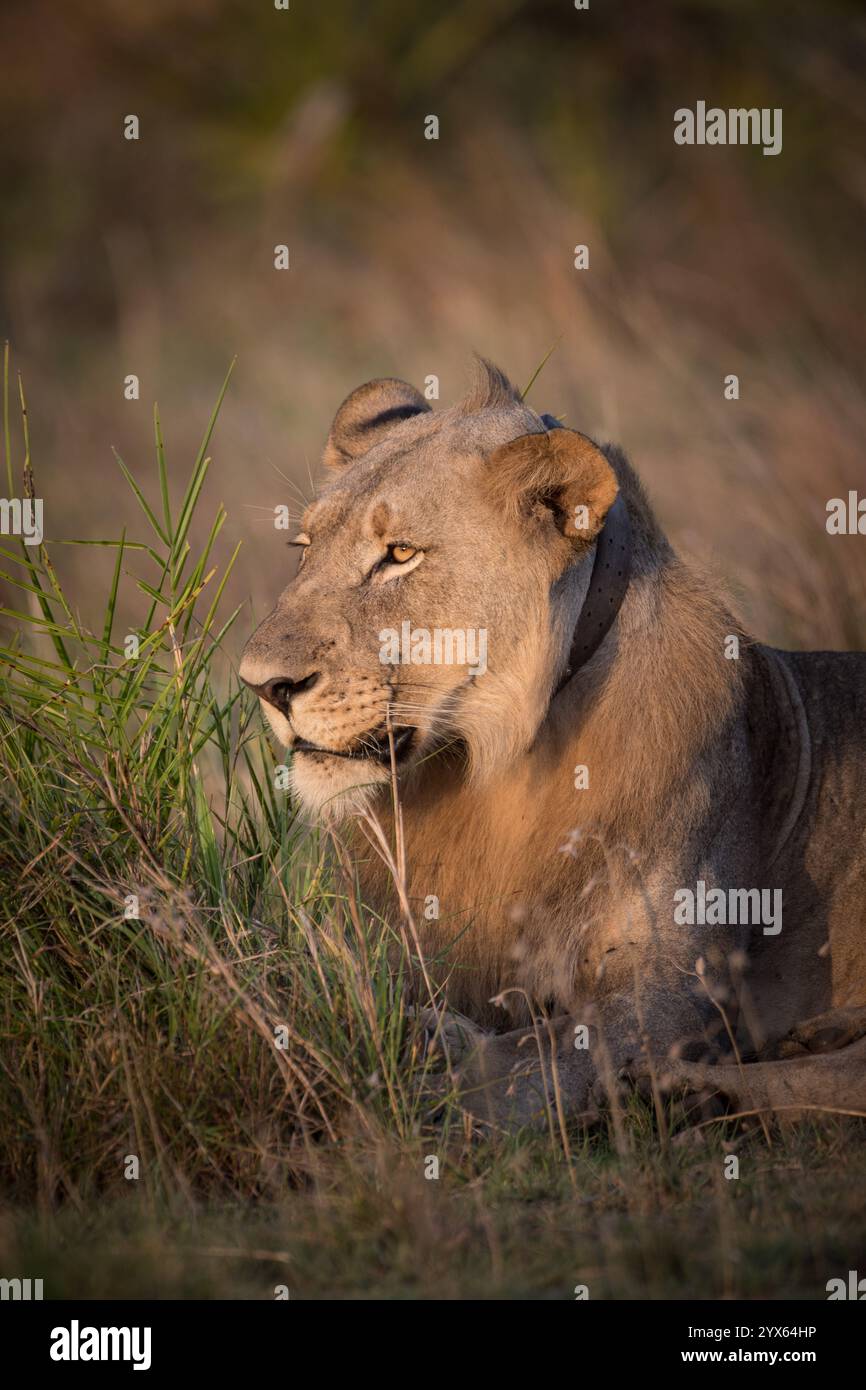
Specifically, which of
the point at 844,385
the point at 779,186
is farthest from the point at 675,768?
the point at 779,186

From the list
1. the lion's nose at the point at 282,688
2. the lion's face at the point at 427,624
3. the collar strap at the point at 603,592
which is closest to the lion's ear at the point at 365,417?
the lion's face at the point at 427,624

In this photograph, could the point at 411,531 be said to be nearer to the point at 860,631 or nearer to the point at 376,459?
the point at 376,459

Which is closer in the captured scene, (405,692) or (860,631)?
(405,692)

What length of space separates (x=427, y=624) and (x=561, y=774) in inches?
25.4

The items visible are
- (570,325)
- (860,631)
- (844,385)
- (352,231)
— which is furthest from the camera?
(352,231)

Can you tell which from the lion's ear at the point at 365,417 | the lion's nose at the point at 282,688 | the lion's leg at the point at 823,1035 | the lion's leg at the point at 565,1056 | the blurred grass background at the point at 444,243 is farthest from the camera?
the blurred grass background at the point at 444,243

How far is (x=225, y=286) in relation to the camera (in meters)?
20.5

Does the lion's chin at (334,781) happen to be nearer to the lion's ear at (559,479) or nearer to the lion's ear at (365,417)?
the lion's ear at (559,479)

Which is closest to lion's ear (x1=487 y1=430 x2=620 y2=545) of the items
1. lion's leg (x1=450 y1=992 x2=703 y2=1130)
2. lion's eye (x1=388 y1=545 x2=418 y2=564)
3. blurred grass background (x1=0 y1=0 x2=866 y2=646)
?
lion's eye (x1=388 y1=545 x2=418 y2=564)

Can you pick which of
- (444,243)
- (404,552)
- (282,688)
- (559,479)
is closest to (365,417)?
(404,552)

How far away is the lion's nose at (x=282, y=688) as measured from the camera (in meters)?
4.62

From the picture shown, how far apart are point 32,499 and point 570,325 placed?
878 cm

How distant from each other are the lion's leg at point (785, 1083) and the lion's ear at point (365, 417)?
2.36 m

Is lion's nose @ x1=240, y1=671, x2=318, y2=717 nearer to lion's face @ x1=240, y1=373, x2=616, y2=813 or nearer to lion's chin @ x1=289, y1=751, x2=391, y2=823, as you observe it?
lion's face @ x1=240, y1=373, x2=616, y2=813
